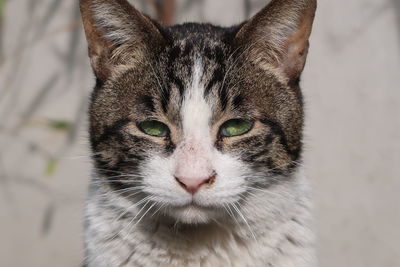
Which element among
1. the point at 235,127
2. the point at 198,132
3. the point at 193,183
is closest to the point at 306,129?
the point at 235,127

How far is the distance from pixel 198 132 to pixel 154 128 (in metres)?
0.17

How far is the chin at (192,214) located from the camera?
80.0 inches

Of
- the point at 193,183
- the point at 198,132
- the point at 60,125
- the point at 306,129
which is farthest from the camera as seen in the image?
the point at 60,125

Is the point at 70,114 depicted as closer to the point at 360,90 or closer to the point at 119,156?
the point at 360,90

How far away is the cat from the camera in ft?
6.80

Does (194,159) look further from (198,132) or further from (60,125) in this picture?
(60,125)

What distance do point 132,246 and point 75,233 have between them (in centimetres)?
216

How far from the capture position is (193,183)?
1.92 m

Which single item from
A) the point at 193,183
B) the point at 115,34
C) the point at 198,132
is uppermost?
the point at 115,34

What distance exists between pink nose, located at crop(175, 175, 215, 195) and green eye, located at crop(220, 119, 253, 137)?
0.20m

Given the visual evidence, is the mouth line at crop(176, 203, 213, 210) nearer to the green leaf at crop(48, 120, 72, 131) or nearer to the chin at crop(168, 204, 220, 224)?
the chin at crop(168, 204, 220, 224)

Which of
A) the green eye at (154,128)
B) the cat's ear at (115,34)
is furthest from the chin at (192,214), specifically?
the cat's ear at (115,34)

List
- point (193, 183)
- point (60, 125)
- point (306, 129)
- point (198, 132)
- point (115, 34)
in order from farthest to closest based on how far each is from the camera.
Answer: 1. point (60, 125)
2. point (306, 129)
3. point (115, 34)
4. point (198, 132)
5. point (193, 183)

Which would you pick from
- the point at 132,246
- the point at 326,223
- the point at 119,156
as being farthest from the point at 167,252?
the point at 326,223
